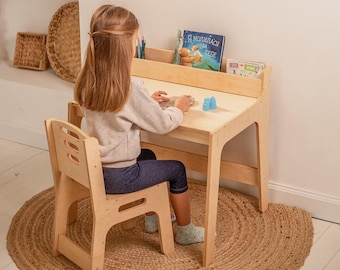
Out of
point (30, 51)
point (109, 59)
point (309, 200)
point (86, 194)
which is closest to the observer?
point (109, 59)

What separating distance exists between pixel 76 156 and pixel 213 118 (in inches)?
19.2

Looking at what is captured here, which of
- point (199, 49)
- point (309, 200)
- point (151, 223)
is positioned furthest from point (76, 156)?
point (309, 200)

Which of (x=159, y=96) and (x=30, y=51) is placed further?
(x=30, y=51)

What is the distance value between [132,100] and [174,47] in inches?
27.6

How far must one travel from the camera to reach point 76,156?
6.90 ft

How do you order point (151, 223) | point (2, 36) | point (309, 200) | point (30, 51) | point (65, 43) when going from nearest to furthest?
point (151, 223) → point (309, 200) → point (65, 43) → point (30, 51) → point (2, 36)

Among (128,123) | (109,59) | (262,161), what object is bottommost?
(262,161)

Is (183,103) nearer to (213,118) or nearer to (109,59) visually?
(213,118)

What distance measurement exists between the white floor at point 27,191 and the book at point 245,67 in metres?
0.67

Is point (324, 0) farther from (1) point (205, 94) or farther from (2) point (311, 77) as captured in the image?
(1) point (205, 94)

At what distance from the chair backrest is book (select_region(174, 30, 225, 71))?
0.66m

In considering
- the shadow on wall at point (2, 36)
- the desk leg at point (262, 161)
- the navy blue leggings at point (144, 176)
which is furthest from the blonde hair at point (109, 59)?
the shadow on wall at point (2, 36)

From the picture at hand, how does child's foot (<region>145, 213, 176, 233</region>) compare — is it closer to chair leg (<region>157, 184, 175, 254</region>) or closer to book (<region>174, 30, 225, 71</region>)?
chair leg (<region>157, 184, 175, 254</region>)

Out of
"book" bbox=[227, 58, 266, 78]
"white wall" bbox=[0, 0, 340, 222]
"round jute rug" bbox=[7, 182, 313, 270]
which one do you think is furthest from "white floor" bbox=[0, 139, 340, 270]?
"book" bbox=[227, 58, 266, 78]
